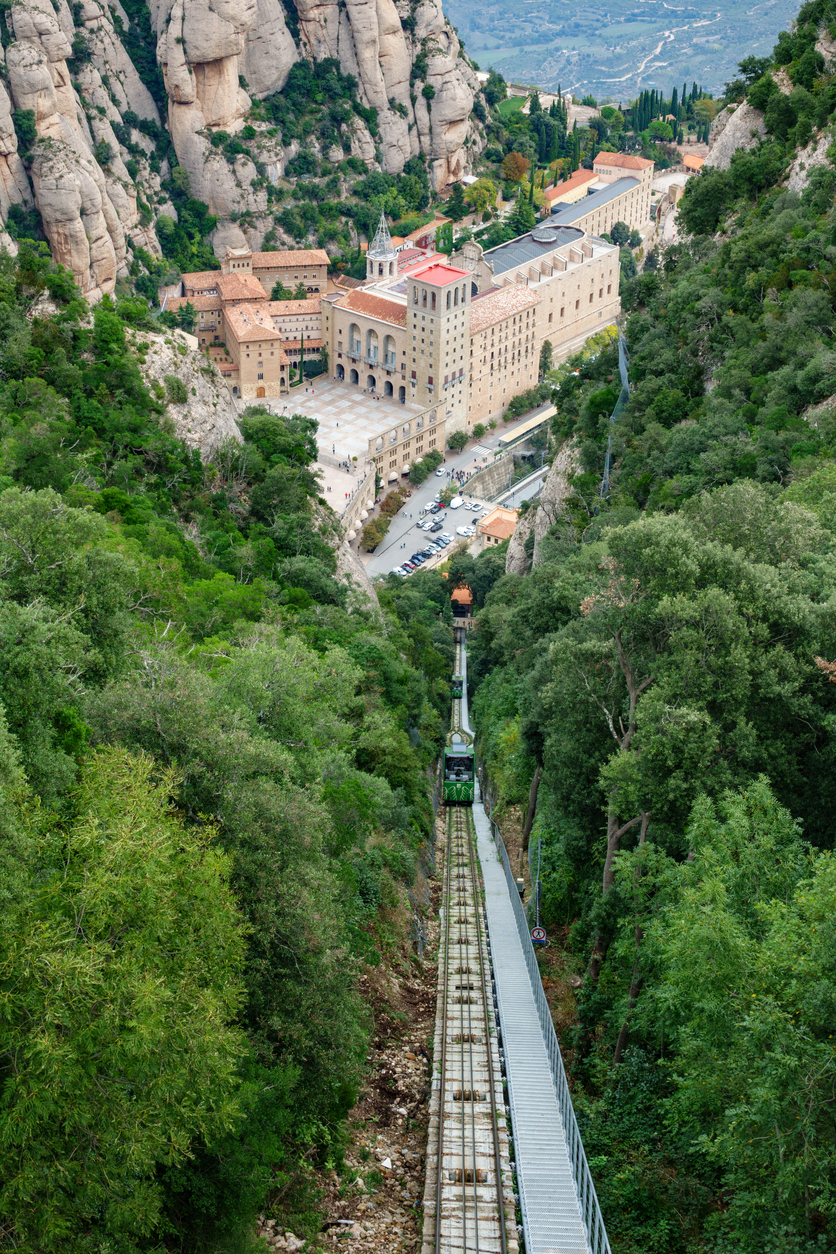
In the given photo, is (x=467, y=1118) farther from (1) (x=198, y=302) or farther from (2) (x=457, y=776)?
(1) (x=198, y=302)

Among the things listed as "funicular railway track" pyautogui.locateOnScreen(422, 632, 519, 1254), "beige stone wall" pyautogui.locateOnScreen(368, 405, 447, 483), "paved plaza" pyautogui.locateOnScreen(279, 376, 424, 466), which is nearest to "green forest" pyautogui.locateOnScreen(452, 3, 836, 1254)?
"funicular railway track" pyautogui.locateOnScreen(422, 632, 519, 1254)

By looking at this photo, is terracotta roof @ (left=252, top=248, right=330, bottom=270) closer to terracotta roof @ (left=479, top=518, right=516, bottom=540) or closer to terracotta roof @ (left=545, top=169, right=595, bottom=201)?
terracotta roof @ (left=545, top=169, right=595, bottom=201)

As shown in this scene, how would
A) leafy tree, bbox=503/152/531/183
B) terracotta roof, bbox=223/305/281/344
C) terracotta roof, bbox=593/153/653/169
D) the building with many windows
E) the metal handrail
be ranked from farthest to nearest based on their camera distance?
terracotta roof, bbox=593/153/653/169 → leafy tree, bbox=503/152/531/183 → the building with many windows → terracotta roof, bbox=223/305/281/344 → the metal handrail

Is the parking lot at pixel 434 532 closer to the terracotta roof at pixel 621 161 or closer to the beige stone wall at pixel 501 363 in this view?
the beige stone wall at pixel 501 363

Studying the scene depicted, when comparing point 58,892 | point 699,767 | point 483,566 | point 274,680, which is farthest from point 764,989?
point 483,566

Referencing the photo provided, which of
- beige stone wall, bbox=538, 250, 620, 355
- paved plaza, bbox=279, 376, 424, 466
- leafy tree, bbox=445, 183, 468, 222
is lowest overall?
paved plaza, bbox=279, 376, 424, 466

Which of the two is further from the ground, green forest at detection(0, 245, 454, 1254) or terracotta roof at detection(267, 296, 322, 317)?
green forest at detection(0, 245, 454, 1254)

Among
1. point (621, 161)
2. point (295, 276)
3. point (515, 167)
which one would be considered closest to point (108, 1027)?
point (295, 276)
